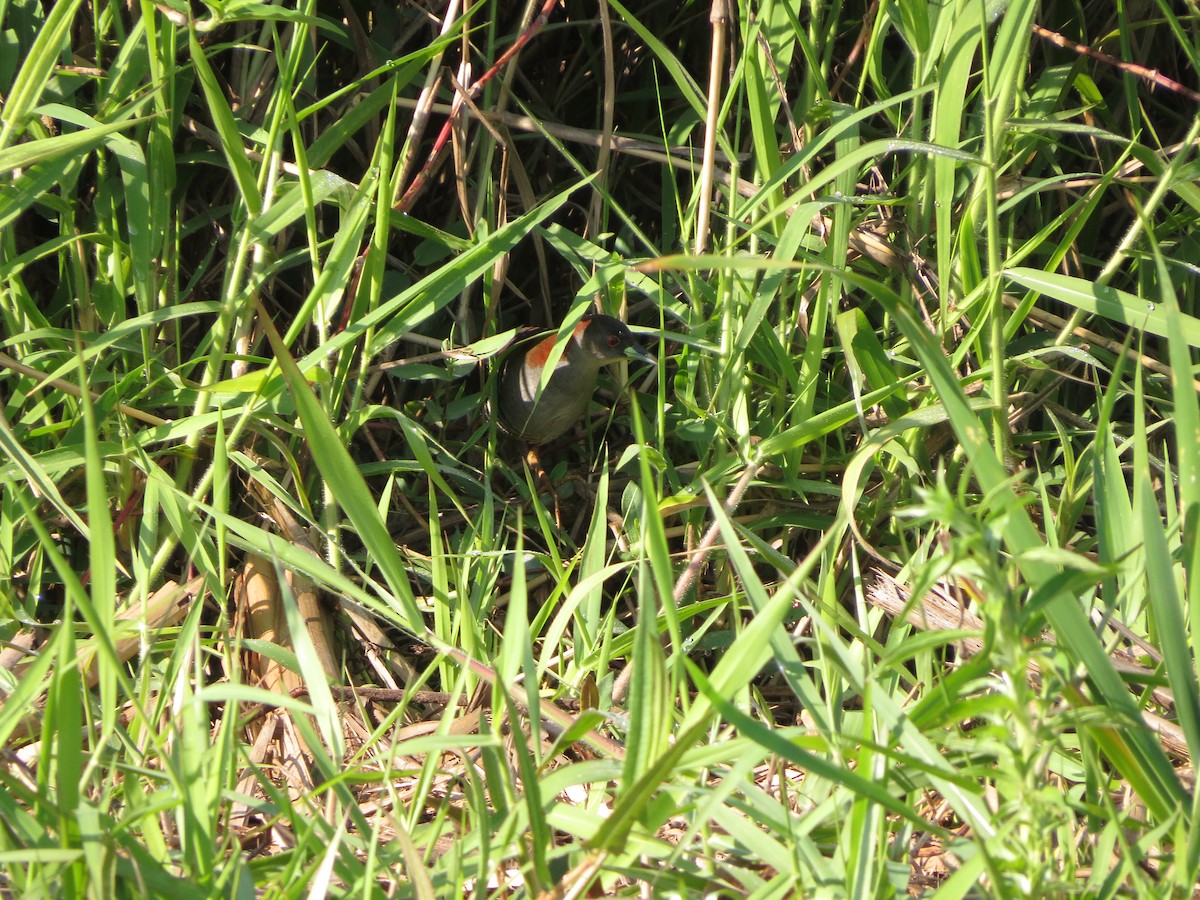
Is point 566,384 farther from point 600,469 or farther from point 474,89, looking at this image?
point 474,89

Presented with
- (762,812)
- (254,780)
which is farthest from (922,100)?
(254,780)

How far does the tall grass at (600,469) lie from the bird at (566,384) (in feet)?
0.39

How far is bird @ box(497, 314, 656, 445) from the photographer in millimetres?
3836

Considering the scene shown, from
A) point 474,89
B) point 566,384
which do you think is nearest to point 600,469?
point 566,384

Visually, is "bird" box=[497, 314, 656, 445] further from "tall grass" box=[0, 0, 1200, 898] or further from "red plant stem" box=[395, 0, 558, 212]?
"red plant stem" box=[395, 0, 558, 212]

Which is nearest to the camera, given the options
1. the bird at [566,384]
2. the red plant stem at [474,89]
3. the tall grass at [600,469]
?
the tall grass at [600,469]

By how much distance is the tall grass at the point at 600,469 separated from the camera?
1.71 m

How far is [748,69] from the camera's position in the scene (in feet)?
8.96

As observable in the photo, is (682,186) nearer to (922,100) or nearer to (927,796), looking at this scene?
(922,100)

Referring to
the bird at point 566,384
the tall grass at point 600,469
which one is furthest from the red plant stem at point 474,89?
the bird at point 566,384

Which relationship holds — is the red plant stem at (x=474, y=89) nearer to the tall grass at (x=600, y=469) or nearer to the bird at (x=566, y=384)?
the tall grass at (x=600, y=469)

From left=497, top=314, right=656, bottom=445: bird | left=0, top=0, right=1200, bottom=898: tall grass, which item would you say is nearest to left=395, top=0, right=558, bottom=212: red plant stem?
left=0, top=0, right=1200, bottom=898: tall grass

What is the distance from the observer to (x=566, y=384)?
402 centimetres

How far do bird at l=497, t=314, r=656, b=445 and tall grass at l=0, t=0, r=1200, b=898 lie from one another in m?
0.12
